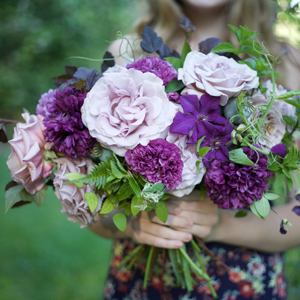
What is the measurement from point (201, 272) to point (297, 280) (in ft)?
4.41

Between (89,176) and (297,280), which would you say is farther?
(297,280)

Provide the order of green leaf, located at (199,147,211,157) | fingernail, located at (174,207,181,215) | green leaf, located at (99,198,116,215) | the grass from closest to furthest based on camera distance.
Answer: green leaf, located at (199,147,211,157) < green leaf, located at (99,198,116,215) < fingernail, located at (174,207,181,215) < the grass

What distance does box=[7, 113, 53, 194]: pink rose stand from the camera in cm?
75

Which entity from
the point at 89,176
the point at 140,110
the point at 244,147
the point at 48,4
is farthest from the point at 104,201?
the point at 48,4

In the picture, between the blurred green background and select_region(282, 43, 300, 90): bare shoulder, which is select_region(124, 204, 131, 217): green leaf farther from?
select_region(282, 43, 300, 90): bare shoulder

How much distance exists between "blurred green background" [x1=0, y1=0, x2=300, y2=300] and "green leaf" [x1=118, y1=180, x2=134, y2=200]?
1.46 feet

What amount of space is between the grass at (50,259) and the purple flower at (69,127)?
1.81m

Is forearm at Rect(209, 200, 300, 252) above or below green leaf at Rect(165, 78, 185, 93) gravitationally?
below

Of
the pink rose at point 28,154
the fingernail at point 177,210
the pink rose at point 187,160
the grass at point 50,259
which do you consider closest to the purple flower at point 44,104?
the pink rose at point 28,154

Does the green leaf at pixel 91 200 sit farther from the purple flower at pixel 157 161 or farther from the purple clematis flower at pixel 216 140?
the purple clematis flower at pixel 216 140

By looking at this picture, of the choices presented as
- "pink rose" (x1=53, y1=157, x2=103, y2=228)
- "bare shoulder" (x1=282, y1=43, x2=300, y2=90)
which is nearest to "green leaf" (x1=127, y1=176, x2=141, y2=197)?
"pink rose" (x1=53, y1=157, x2=103, y2=228)

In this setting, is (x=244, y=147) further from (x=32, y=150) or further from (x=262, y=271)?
(x=262, y=271)

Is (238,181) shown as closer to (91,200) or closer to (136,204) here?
(136,204)

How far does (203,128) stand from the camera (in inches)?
26.7
